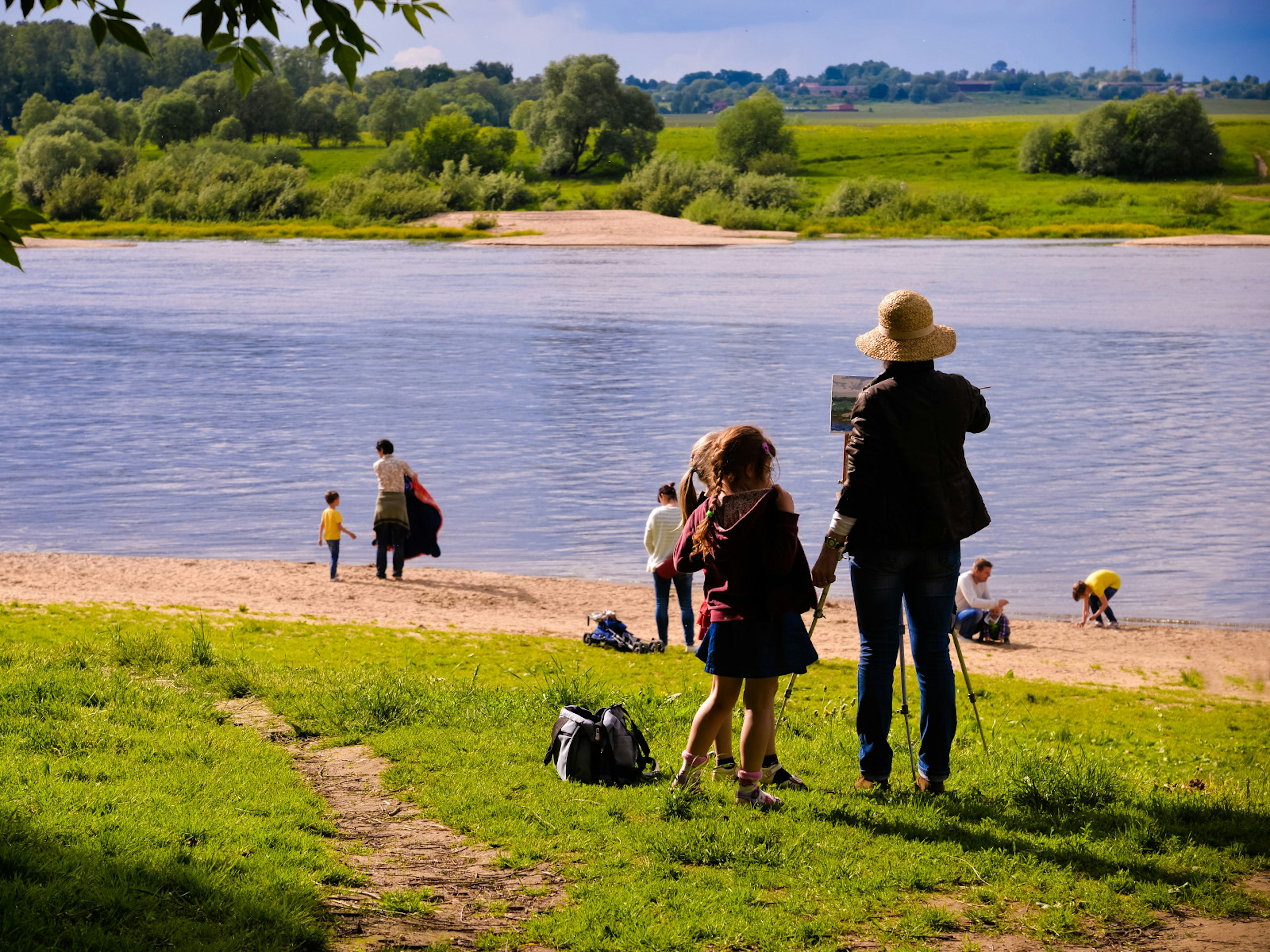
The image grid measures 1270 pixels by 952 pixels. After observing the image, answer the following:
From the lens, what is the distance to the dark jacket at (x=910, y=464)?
519cm

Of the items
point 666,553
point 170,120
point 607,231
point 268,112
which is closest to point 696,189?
point 607,231

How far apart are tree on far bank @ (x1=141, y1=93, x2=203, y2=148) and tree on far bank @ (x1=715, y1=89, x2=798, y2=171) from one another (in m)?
57.4

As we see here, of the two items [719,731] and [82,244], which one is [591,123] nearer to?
[82,244]

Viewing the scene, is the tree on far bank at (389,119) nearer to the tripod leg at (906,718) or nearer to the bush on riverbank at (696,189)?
the bush on riverbank at (696,189)

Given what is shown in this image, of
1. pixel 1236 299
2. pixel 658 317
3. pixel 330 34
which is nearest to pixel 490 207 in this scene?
pixel 658 317

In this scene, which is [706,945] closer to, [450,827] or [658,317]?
[450,827]

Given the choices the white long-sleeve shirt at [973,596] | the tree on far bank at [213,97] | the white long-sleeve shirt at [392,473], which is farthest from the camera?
the tree on far bank at [213,97]

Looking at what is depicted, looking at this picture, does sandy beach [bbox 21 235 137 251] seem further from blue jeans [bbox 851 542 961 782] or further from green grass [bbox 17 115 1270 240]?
blue jeans [bbox 851 542 961 782]

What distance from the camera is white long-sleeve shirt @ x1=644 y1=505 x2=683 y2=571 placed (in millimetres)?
11906

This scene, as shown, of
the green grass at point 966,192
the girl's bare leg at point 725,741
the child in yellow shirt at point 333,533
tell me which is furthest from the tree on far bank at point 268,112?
the girl's bare leg at point 725,741

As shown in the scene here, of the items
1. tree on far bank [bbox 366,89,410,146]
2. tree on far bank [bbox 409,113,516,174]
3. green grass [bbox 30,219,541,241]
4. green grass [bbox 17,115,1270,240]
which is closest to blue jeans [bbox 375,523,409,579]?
green grass [bbox 17,115,1270,240]

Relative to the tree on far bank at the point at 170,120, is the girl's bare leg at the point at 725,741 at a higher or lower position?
lower

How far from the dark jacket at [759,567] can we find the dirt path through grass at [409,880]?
138cm

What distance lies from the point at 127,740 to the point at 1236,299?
177ft
